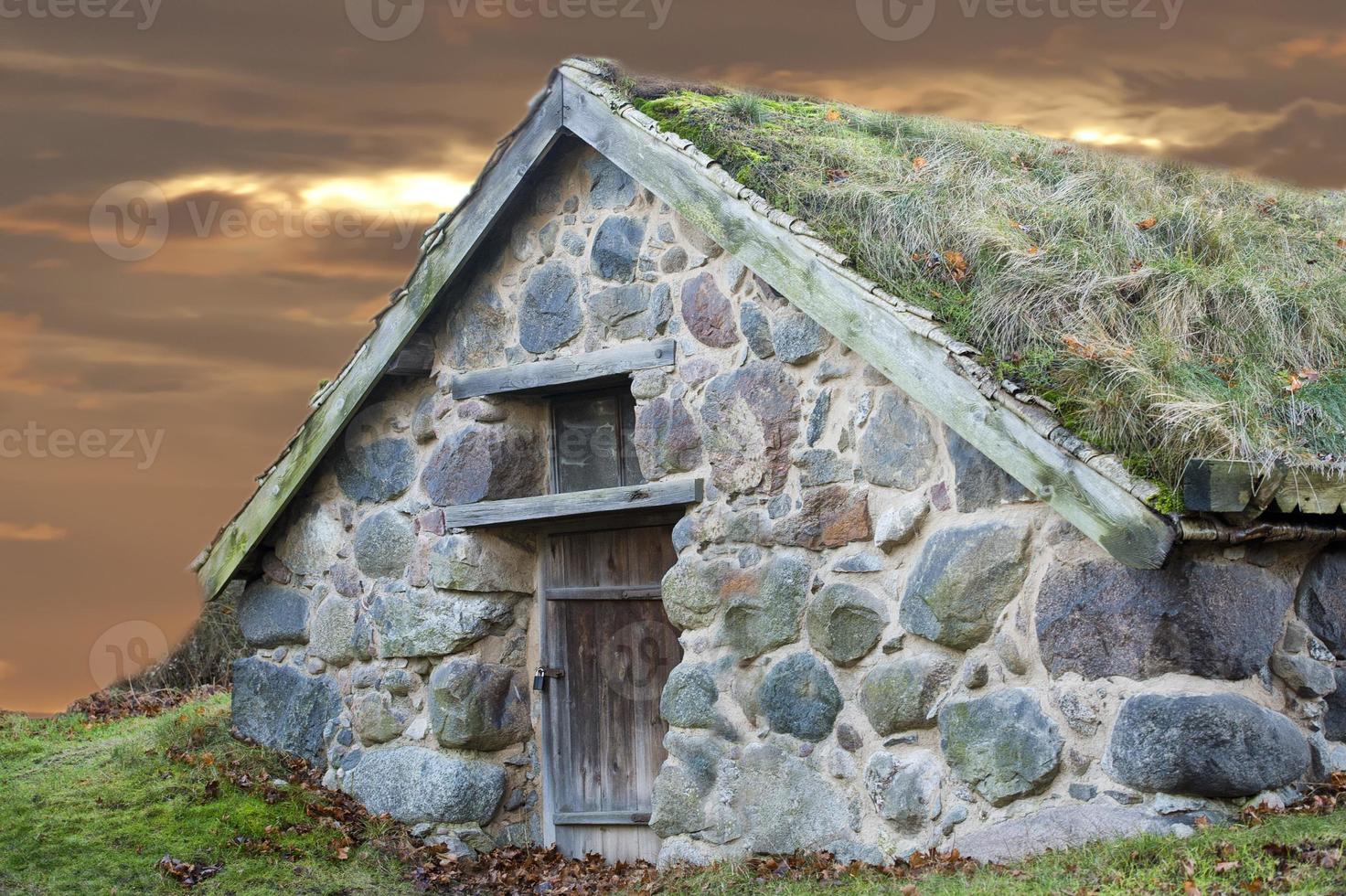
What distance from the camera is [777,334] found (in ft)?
23.3

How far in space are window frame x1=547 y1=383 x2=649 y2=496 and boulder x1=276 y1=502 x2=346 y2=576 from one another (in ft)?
5.38

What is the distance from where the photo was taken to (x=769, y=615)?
7051 mm

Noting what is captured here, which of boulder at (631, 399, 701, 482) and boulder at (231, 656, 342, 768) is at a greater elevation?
boulder at (631, 399, 701, 482)

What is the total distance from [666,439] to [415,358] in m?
2.06

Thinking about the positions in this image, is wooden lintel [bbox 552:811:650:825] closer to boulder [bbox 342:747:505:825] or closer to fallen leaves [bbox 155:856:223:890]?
boulder [bbox 342:747:505:825]

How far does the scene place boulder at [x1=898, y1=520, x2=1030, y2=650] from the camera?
243 inches

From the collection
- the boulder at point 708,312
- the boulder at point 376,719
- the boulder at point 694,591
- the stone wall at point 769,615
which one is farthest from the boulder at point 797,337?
the boulder at point 376,719

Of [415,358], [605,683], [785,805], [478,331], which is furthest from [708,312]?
[785,805]

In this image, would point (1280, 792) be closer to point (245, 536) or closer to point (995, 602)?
point (995, 602)

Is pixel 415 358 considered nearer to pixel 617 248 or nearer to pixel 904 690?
pixel 617 248

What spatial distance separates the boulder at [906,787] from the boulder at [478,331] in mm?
3554

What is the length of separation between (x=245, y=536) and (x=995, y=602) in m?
5.50

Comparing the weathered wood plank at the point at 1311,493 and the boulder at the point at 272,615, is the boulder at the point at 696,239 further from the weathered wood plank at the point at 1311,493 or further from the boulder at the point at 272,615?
the boulder at the point at 272,615

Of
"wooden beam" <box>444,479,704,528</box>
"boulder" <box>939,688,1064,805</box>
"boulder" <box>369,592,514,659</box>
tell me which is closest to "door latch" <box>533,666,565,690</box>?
"boulder" <box>369,592,514,659</box>
